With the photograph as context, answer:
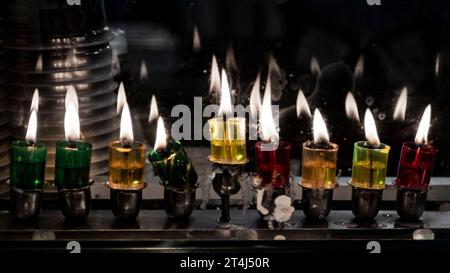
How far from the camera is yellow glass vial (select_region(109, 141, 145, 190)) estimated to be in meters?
2.19

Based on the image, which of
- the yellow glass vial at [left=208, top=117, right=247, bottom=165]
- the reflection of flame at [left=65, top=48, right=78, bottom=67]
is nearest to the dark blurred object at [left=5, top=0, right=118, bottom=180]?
the reflection of flame at [left=65, top=48, right=78, bottom=67]

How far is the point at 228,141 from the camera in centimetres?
219

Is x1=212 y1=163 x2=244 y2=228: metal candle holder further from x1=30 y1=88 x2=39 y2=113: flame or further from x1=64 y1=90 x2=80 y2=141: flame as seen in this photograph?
x1=30 y1=88 x2=39 y2=113: flame

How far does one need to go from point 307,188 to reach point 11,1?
111cm

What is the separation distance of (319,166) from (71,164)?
680 millimetres

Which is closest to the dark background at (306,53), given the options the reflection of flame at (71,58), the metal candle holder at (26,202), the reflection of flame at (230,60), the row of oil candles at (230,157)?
the reflection of flame at (230,60)

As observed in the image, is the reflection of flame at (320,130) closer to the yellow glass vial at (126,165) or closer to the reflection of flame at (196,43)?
the yellow glass vial at (126,165)

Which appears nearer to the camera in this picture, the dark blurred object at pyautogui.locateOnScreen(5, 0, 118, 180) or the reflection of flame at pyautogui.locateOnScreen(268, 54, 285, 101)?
the dark blurred object at pyautogui.locateOnScreen(5, 0, 118, 180)

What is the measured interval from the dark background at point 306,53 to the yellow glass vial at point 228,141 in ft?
2.26

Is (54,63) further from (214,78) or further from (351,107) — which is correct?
(351,107)

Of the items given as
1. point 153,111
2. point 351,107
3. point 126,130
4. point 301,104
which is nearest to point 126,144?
point 126,130

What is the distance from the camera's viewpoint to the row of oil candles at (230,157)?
2193 millimetres

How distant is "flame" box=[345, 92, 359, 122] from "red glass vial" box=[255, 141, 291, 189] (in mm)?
683

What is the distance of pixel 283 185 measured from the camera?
88.6 inches
